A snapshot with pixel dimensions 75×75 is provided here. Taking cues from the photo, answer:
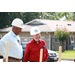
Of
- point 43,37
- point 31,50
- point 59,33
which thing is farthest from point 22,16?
point 31,50

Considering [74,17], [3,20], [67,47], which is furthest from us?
[74,17]

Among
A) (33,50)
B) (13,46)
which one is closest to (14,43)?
(13,46)

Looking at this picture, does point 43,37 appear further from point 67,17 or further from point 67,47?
point 67,17

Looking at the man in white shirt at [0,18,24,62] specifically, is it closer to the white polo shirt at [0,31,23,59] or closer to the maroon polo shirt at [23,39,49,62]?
the white polo shirt at [0,31,23,59]

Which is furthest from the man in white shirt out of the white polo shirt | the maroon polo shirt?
the maroon polo shirt

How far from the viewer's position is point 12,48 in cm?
311

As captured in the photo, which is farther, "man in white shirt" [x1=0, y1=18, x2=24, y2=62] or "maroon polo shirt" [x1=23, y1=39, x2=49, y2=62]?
"maroon polo shirt" [x1=23, y1=39, x2=49, y2=62]

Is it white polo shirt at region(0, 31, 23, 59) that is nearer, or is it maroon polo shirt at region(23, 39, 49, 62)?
white polo shirt at region(0, 31, 23, 59)

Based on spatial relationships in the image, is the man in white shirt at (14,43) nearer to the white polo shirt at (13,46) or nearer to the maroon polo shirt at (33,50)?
the white polo shirt at (13,46)

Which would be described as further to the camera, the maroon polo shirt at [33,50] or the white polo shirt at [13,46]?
the maroon polo shirt at [33,50]

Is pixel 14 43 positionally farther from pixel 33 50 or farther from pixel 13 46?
pixel 33 50

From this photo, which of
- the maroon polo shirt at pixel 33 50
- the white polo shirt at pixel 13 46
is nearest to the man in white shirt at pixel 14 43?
the white polo shirt at pixel 13 46

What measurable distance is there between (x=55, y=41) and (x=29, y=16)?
12.8 meters
